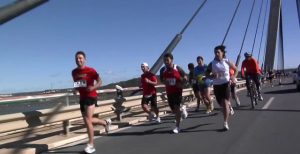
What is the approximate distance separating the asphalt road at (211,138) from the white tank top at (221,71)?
101cm

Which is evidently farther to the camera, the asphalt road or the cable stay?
the cable stay

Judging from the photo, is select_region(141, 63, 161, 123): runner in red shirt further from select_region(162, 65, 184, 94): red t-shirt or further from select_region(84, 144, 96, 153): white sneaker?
select_region(84, 144, 96, 153): white sneaker

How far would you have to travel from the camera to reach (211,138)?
9.51 metres

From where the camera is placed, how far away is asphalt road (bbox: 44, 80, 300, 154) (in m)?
8.23

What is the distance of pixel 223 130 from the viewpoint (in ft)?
34.5

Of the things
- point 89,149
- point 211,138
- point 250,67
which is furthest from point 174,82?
point 250,67

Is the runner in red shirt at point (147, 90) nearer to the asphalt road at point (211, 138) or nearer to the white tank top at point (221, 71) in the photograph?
the asphalt road at point (211, 138)

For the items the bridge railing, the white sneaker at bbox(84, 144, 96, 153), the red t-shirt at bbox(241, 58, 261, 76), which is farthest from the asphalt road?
the red t-shirt at bbox(241, 58, 261, 76)

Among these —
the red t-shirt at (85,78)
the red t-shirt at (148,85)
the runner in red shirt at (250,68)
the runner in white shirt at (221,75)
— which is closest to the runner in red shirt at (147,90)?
the red t-shirt at (148,85)

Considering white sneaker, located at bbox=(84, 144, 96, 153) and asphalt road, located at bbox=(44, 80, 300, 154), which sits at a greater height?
white sneaker, located at bbox=(84, 144, 96, 153)

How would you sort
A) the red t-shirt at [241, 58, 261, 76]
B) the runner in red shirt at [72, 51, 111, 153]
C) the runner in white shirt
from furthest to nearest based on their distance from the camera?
1. the red t-shirt at [241, 58, 261, 76]
2. the runner in white shirt
3. the runner in red shirt at [72, 51, 111, 153]

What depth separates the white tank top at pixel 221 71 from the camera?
11062 millimetres

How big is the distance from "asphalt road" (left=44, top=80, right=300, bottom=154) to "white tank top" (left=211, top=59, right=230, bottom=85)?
1011 mm

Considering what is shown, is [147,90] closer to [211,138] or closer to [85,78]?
[211,138]
